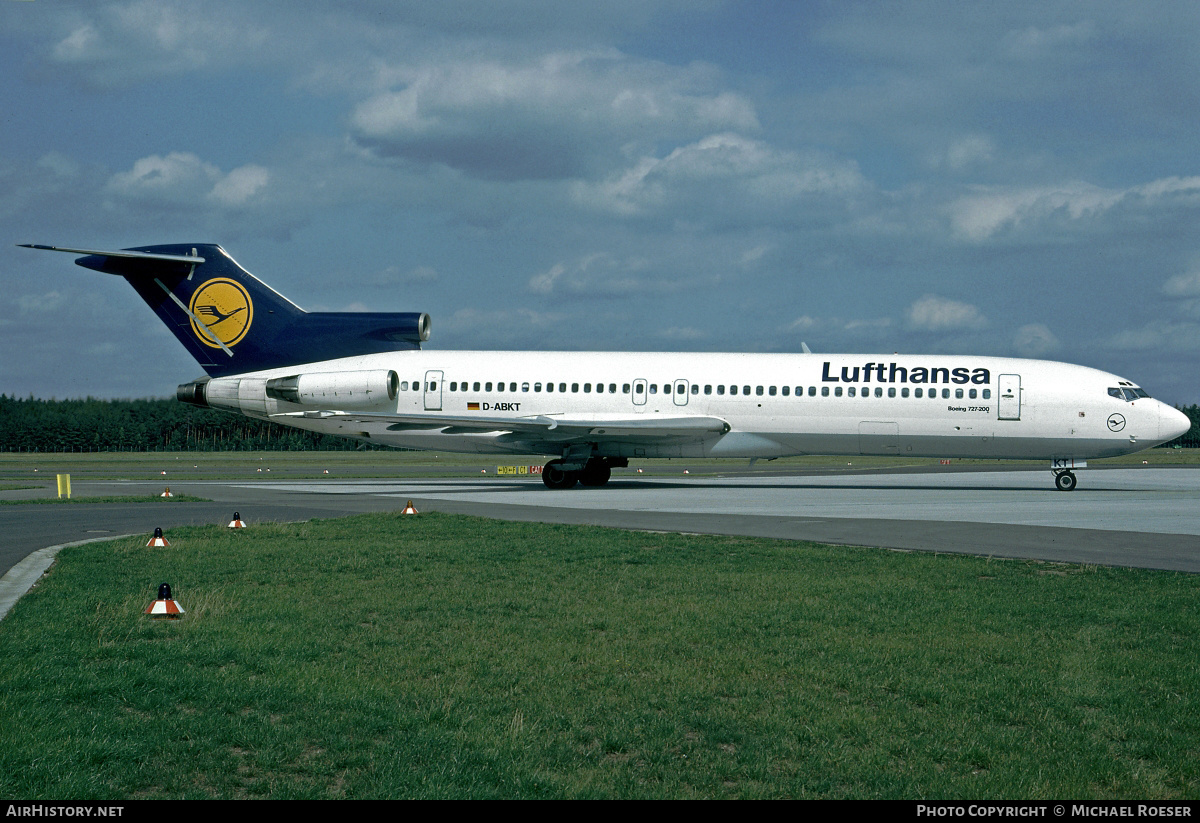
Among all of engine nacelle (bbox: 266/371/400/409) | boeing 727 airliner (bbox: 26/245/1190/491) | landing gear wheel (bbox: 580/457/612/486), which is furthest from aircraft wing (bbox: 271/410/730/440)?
landing gear wheel (bbox: 580/457/612/486)

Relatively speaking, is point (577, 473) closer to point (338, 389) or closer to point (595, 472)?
point (595, 472)

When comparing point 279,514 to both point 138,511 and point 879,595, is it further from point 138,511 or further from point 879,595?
point 879,595

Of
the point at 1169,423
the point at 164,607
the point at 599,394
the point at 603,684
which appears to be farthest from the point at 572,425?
the point at 603,684

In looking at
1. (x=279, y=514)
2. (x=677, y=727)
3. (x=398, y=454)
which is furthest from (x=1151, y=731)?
(x=398, y=454)

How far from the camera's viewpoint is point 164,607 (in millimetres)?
9680

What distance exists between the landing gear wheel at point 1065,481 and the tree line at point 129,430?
82.2 m

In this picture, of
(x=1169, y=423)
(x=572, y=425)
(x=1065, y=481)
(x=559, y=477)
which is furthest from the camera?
(x=559, y=477)

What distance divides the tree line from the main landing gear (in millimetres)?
74545

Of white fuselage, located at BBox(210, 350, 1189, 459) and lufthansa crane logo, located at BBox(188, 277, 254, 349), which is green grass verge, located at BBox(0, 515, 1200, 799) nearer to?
white fuselage, located at BBox(210, 350, 1189, 459)

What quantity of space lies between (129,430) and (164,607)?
108 meters

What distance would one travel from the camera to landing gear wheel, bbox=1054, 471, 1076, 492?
100 ft

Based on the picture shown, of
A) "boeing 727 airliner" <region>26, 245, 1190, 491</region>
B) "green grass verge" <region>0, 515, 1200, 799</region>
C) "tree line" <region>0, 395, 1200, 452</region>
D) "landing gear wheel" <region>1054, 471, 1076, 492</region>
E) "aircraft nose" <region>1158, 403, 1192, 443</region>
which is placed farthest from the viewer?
"tree line" <region>0, 395, 1200, 452</region>

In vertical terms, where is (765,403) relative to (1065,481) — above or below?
above

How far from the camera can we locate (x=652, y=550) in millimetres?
15055
